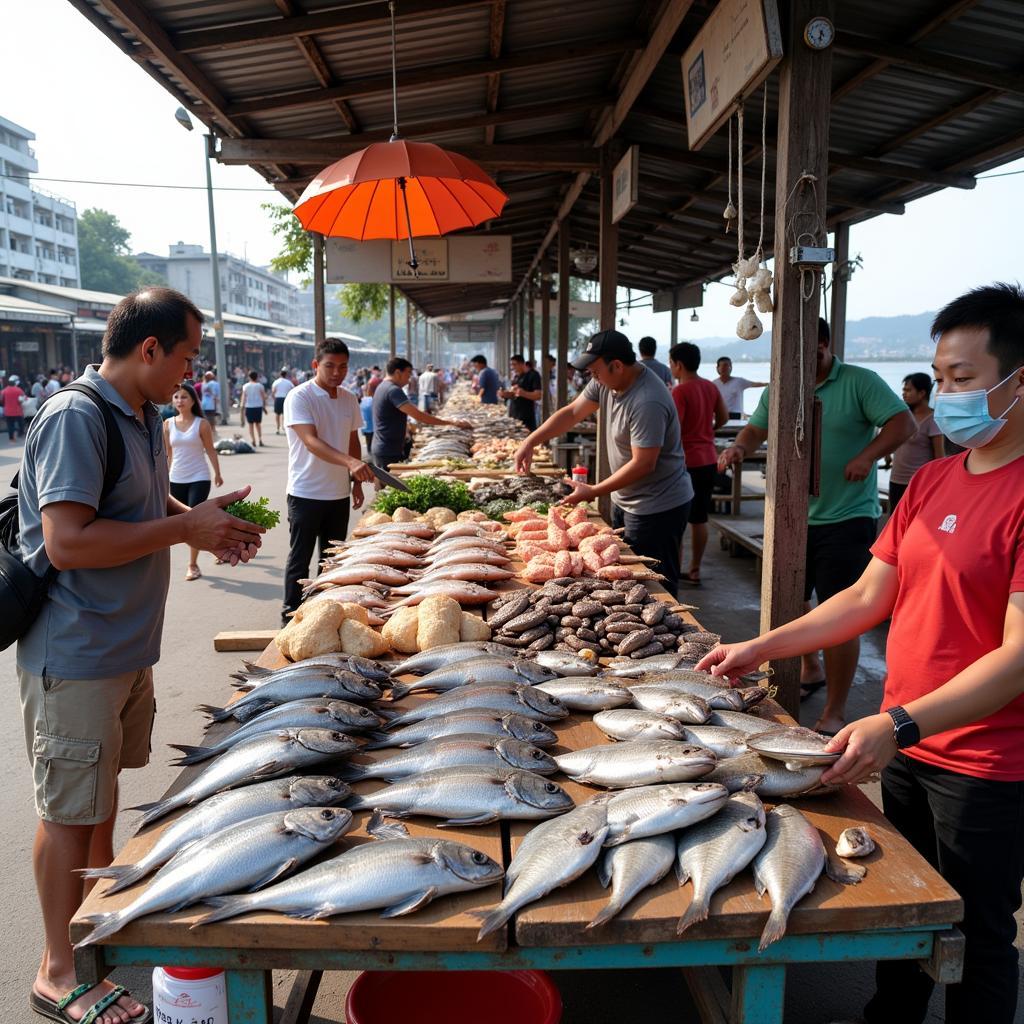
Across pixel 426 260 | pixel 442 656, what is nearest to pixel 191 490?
pixel 426 260

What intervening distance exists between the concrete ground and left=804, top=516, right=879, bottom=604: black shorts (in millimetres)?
1120

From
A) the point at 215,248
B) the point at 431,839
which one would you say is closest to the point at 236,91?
the point at 431,839

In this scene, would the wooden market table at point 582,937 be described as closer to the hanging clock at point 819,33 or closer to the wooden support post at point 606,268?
the hanging clock at point 819,33

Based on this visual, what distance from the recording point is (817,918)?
1.98 metres

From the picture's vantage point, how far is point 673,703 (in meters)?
2.87

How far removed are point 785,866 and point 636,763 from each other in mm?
504

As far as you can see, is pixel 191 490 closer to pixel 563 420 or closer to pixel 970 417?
pixel 563 420

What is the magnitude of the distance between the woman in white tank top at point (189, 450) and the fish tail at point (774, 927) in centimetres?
816

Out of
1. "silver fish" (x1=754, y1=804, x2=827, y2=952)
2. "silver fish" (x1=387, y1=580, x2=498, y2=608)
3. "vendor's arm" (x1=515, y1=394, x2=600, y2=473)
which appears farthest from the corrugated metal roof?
"silver fish" (x1=754, y1=804, x2=827, y2=952)

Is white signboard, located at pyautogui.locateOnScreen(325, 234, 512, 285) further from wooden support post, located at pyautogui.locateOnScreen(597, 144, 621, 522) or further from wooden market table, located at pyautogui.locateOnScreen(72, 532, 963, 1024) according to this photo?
wooden market table, located at pyautogui.locateOnScreen(72, 532, 963, 1024)

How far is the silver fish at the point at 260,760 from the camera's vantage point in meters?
2.44

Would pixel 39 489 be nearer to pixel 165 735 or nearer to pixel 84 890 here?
pixel 84 890

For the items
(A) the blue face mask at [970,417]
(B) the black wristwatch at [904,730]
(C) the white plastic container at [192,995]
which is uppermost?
(A) the blue face mask at [970,417]

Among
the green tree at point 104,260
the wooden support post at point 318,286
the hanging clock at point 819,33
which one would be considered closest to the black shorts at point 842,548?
the hanging clock at point 819,33
